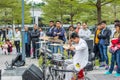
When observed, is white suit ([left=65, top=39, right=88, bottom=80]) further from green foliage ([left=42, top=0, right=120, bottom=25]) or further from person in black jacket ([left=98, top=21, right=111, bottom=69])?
green foliage ([left=42, top=0, right=120, bottom=25])

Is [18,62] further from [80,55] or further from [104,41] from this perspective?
[80,55]

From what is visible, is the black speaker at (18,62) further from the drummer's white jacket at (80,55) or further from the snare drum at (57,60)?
the drummer's white jacket at (80,55)

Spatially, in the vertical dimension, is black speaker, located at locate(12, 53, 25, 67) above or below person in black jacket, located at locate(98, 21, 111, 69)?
below

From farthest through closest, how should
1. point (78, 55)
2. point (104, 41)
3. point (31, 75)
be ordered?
point (104, 41) → point (31, 75) → point (78, 55)

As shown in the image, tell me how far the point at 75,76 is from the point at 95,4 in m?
15.1

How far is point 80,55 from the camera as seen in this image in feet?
30.1

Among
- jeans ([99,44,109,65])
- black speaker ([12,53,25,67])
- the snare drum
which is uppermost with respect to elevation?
the snare drum

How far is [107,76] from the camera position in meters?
12.3

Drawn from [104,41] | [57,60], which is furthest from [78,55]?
[104,41]

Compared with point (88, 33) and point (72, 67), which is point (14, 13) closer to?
point (88, 33)

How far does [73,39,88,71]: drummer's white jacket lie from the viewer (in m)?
8.95

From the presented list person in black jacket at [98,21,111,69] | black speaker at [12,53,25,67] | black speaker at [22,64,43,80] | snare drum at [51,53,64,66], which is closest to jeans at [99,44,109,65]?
person in black jacket at [98,21,111,69]

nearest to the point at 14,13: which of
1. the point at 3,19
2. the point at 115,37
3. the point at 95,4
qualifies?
the point at 3,19

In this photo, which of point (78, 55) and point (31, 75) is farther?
point (31, 75)
